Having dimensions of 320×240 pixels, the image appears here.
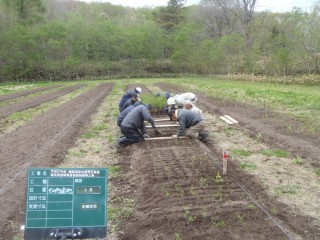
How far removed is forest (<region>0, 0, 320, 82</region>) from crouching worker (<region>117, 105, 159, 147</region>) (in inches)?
1068

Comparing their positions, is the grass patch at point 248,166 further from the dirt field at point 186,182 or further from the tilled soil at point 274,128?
the tilled soil at point 274,128

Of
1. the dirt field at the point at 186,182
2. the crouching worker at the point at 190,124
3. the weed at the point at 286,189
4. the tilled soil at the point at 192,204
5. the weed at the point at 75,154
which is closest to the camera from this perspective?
the tilled soil at the point at 192,204

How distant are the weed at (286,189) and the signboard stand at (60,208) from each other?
3.33m

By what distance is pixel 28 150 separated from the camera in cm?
829

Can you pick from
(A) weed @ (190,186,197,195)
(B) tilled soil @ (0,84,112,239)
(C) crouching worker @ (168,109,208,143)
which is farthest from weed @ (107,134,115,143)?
(A) weed @ (190,186,197,195)

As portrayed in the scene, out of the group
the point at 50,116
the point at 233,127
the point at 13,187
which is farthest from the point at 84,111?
the point at 13,187

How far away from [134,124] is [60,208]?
5158mm

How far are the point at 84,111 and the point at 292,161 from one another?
9280 mm

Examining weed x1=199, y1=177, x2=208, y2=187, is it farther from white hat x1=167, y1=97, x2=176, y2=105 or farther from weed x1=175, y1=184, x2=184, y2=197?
white hat x1=167, y1=97, x2=176, y2=105

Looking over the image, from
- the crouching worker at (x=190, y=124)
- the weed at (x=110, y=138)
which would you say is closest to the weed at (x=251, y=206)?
the crouching worker at (x=190, y=124)

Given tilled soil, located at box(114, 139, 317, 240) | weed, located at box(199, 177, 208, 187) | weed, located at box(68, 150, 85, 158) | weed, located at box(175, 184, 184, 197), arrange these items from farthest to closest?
1. weed, located at box(68, 150, 85, 158)
2. weed, located at box(199, 177, 208, 187)
3. weed, located at box(175, 184, 184, 197)
4. tilled soil, located at box(114, 139, 317, 240)

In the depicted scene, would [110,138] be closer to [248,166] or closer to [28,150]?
[28,150]

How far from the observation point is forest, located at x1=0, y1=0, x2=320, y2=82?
135ft

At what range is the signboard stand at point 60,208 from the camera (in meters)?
3.48
